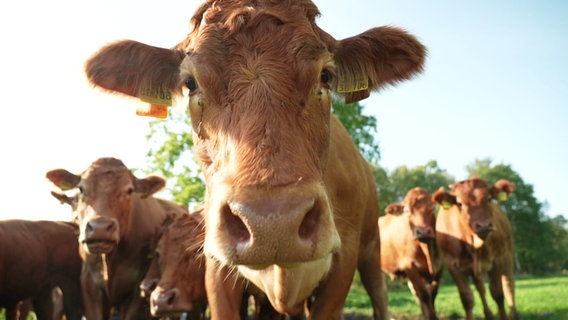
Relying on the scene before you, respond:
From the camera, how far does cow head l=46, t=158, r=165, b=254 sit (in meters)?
6.12

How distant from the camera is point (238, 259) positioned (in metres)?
2.05

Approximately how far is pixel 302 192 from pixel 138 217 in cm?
637

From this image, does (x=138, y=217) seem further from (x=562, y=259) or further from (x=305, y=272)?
(x=562, y=259)

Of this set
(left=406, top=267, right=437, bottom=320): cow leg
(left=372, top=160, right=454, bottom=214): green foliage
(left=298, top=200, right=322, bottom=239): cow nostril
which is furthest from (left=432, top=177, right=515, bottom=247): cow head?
(left=372, top=160, right=454, bottom=214): green foliage

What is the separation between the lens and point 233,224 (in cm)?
209

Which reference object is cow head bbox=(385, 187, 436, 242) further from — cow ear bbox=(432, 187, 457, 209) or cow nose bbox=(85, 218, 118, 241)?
cow nose bbox=(85, 218, 118, 241)

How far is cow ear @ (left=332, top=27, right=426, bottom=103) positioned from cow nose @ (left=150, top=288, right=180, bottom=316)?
301 centimetres

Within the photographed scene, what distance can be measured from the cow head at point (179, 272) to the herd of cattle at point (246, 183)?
2cm

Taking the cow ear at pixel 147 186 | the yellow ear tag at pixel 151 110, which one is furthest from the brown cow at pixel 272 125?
the cow ear at pixel 147 186

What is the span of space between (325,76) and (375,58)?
35.3 inches

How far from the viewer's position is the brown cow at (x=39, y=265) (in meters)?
8.18

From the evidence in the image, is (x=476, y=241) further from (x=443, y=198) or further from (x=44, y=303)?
(x=44, y=303)

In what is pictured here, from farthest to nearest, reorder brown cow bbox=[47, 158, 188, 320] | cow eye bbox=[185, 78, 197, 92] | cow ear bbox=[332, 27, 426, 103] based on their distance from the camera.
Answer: brown cow bbox=[47, 158, 188, 320] < cow ear bbox=[332, 27, 426, 103] < cow eye bbox=[185, 78, 197, 92]

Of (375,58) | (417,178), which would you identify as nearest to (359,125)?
(375,58)
